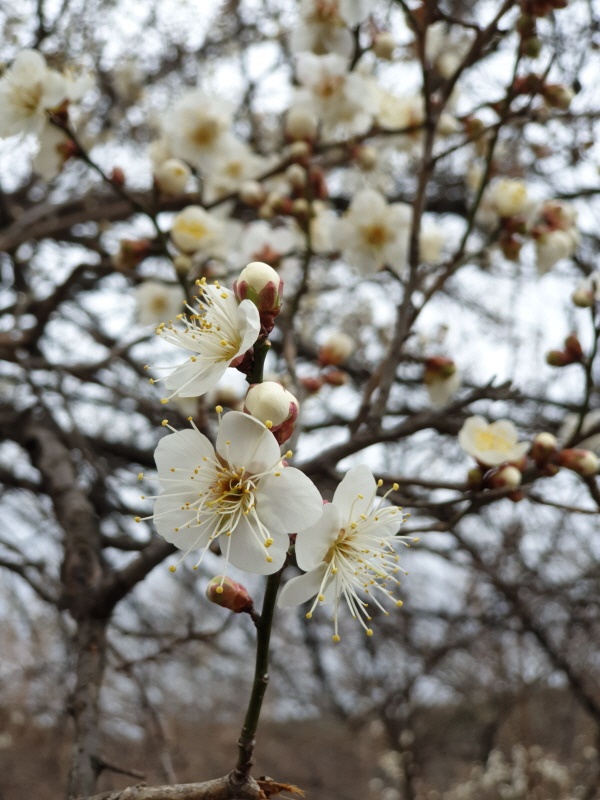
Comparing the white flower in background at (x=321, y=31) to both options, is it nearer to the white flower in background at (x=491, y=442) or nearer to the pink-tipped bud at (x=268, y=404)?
the white flower in background at (x=491, y=442)

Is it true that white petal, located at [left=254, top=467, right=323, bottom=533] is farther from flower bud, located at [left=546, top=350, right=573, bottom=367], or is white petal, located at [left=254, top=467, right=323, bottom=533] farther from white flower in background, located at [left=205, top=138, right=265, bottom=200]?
white flower in background, located at [left=205, top=138, right=265, bottom=200]

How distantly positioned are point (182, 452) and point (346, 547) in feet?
0.91

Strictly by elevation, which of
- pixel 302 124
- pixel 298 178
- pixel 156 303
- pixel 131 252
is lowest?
pixel 131 252

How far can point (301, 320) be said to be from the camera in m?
3.70

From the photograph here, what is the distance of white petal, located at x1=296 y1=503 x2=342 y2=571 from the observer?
98 centimetres

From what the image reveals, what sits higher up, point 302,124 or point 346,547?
point 302,124

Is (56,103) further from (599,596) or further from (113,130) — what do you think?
(599,596)

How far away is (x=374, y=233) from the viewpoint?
90.3 inches

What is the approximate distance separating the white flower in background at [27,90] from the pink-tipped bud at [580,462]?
59.3 inches

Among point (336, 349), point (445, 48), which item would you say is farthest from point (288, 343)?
point (445, 48)

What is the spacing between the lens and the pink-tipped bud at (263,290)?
101 cm

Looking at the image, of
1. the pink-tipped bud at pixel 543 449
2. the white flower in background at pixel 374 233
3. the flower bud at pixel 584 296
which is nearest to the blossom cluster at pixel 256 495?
the pink-tipped bud at pixel 543 449

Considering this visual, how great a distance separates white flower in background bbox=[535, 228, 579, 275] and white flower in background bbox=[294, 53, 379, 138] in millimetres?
734

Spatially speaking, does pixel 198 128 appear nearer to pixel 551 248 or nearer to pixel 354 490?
pixel 551 248
